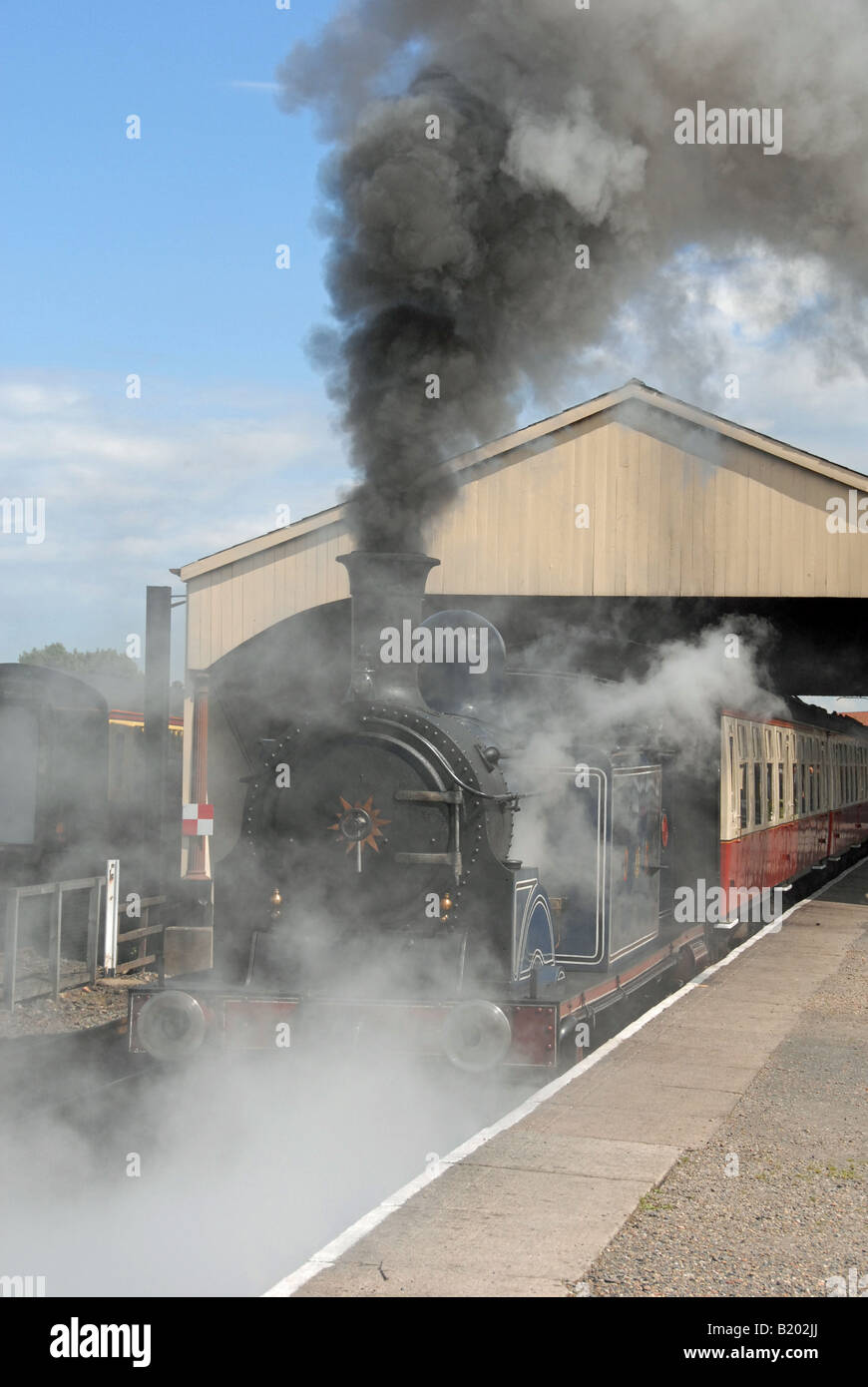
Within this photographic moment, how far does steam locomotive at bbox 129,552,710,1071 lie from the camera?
6.08 metres

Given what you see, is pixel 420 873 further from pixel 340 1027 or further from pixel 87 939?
pixel 87 939

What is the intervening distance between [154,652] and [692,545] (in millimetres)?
5671

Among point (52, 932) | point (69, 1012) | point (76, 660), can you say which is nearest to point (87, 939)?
point (52, 932)

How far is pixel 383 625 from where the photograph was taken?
6617mm

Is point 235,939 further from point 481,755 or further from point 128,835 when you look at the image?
point 128,835

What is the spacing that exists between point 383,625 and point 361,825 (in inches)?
41.1

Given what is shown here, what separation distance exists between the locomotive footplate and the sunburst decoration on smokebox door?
740 mm

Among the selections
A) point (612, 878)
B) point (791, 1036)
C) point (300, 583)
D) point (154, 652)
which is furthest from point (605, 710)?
point (300, 583)

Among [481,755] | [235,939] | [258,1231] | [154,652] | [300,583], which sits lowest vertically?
[258,1231]

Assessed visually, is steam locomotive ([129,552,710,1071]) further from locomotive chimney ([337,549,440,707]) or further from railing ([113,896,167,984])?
railing ([113,896,167,984])

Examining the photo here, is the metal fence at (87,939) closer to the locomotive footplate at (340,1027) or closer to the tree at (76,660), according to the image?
the locomotive footplate at (340,1027)

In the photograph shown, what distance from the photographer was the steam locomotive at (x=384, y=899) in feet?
19.9

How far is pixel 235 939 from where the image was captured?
660cm
